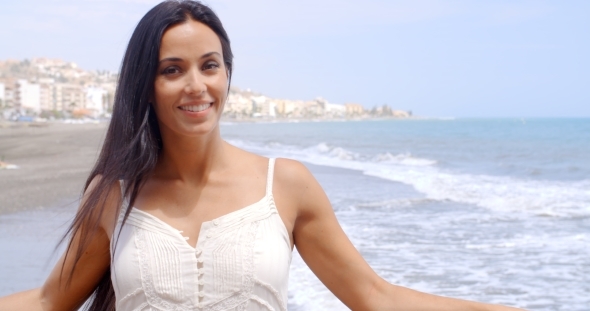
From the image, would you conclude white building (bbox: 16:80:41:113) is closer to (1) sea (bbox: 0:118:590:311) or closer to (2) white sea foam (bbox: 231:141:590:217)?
(2) white sea foam (bbox: 231:141:590:217)

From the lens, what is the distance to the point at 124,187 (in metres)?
1.70

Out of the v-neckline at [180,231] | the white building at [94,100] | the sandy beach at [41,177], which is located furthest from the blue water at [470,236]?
the white building at [94,100]

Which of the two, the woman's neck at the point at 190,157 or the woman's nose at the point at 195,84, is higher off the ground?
the woman's nose at the point at 195,84

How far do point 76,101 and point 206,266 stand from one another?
108049 mm

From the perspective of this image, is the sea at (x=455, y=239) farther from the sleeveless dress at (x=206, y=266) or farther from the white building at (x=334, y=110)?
the white building at (x=334, y=110)

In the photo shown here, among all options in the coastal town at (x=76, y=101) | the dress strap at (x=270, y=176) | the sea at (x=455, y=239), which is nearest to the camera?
the dress strap at (x=270, y=176)

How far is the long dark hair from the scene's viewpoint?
1.60 metres

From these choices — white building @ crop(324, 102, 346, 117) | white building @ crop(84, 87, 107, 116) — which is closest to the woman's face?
white building @ crop(84, 87, 107, 116)

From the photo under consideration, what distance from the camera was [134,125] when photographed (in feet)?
5.57

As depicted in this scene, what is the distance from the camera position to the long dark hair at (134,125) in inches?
63.0

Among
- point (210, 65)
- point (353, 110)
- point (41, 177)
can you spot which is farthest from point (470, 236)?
point (353, 110)

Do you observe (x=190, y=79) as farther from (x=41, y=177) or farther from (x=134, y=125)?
(x=41, y=177)

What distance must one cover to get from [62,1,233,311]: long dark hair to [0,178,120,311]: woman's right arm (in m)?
0.01

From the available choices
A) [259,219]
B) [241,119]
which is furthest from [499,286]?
[241,119]
